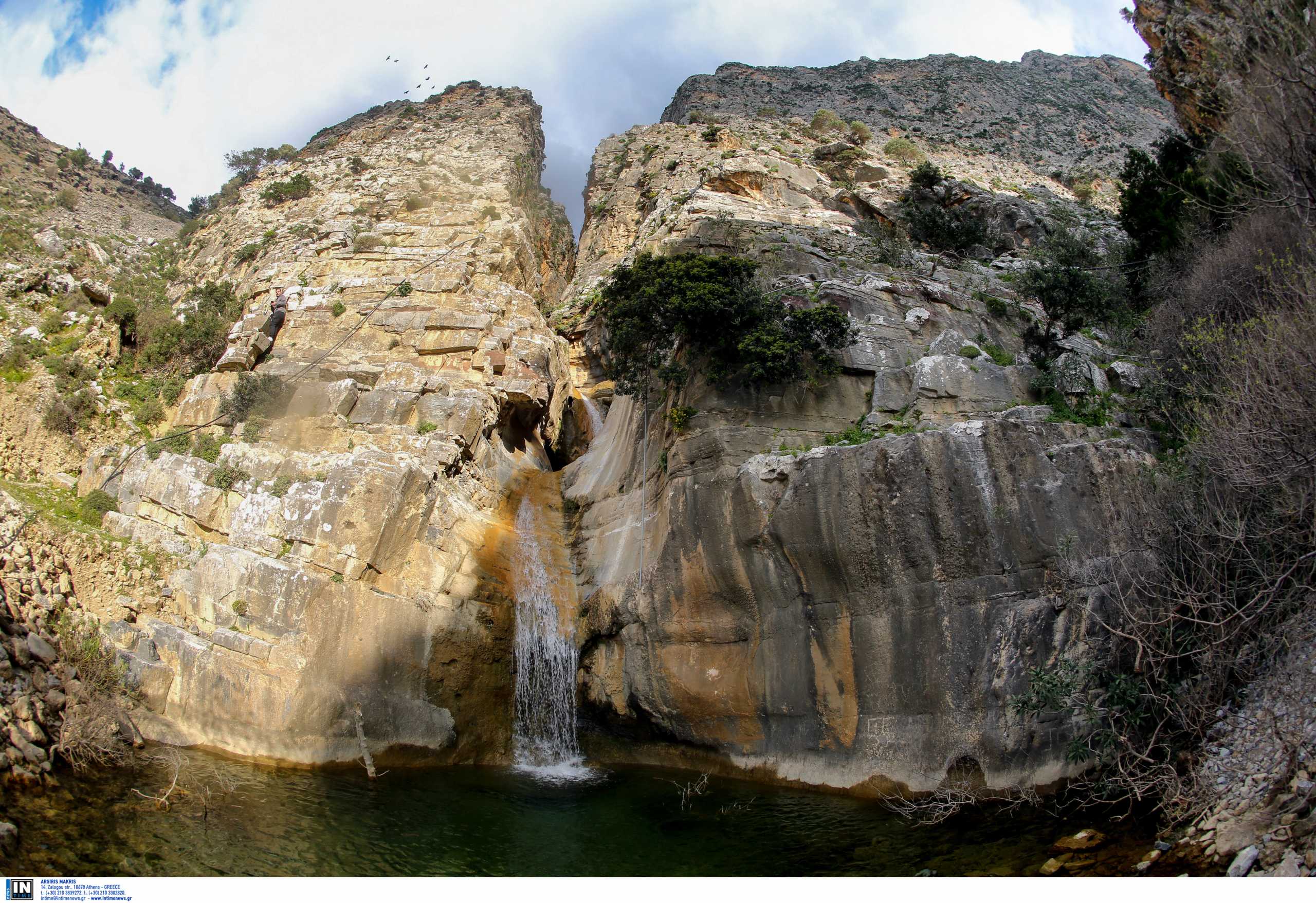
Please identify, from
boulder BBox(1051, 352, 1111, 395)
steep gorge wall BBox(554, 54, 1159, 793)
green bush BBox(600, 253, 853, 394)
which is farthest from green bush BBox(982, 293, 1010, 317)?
green bush BBox(600, 253, 853, 394)

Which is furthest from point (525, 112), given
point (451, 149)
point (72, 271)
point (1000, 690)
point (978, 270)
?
point (1000, 690)

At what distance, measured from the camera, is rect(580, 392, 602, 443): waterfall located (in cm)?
3775

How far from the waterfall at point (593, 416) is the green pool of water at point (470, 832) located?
20.8 m

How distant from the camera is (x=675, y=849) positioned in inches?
Result: 591

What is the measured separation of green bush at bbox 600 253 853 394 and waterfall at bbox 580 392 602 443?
10829 millimetres

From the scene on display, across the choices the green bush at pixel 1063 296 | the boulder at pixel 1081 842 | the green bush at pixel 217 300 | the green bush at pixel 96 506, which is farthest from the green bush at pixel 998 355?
the green bush at pixel 217 300

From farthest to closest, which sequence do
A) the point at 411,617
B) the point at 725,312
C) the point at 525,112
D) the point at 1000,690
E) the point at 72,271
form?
the point at 525,112, the point at 72,271, the point at 725,312, the point at 411,617, the point at 1000,690

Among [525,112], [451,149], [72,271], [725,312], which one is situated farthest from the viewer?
[525,112]

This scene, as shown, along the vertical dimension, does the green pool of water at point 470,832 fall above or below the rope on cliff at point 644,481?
below

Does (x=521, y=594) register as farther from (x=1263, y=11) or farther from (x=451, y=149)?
(x=451, y=149)

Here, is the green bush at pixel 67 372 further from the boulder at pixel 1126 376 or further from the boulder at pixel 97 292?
the boulder at pixel 1126 376

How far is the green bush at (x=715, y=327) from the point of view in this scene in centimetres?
2311

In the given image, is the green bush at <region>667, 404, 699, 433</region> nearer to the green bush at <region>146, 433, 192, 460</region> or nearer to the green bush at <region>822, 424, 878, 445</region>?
the green bush at <region>822, 424, 878, 445</region>

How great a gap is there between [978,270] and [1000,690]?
67.9 feet
